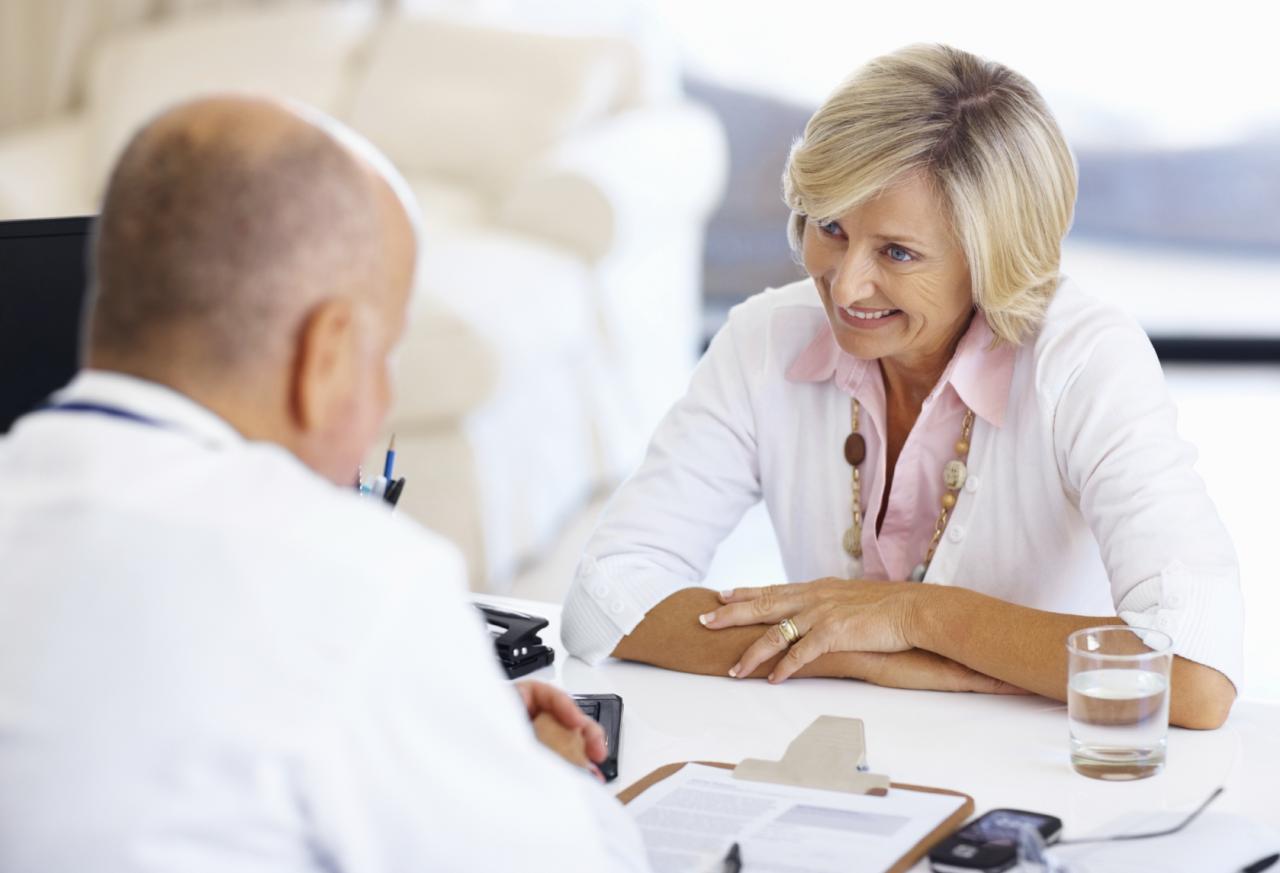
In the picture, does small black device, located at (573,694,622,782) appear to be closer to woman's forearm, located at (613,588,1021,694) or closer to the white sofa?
woman's forearm, located at (613,588,1021,694)

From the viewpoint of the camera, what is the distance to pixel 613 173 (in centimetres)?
366

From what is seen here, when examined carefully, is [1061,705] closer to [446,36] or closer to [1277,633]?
[1277,633]

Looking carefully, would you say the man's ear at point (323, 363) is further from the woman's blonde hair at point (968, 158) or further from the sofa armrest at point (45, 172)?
the sofa armrest at point (45, 172)

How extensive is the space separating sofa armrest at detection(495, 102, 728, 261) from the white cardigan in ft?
5.76

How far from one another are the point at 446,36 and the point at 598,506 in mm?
1311

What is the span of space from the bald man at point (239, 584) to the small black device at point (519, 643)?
64 centimetres

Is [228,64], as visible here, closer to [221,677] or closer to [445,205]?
[445,205]

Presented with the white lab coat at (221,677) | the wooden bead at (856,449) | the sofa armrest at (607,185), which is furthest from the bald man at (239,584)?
the sofa armrest at (607,185)

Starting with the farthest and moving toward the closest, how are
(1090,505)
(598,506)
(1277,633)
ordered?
(598,506) → (1277,633) → (1090,505)

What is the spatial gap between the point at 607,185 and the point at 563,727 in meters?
2.51

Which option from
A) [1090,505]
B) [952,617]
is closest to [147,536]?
[952,617]

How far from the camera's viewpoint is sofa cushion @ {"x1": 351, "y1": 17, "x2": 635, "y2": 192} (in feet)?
13.1

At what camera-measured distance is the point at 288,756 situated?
724 mm

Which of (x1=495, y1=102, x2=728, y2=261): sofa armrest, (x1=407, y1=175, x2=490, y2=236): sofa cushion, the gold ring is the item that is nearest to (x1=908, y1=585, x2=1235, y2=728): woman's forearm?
the gold ring
